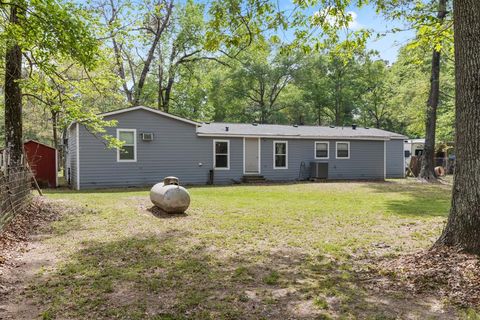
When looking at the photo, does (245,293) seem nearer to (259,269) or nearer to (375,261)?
(259,269)

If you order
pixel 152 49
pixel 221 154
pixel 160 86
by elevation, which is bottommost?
pixel 221 154

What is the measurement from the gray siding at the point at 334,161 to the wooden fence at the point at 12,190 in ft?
38.5

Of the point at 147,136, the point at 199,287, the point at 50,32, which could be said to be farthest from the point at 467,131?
the point at 147,136

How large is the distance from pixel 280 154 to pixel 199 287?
49.7 ft

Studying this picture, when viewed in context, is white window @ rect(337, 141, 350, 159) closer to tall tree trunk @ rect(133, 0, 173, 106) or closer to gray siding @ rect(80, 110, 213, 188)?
gray siding @ rect(80, 110, 213, 188)

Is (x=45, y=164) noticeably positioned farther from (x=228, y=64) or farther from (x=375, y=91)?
(x=375, y=91)

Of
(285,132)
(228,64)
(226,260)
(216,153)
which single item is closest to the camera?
(226,260)

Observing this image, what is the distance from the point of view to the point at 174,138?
53.9ft

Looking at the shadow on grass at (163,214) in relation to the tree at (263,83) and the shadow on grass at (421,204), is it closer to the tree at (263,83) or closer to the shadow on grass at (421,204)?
the shadow on grass at (421,204)

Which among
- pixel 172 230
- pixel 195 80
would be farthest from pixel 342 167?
pixel 172 230

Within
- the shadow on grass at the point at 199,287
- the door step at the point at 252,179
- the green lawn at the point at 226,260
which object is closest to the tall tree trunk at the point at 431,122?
the door step at the point at 252,179

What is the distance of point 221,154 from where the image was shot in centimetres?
1762

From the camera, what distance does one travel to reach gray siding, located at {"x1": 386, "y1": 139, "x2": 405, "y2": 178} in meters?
22.4

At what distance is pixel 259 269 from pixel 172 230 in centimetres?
276
